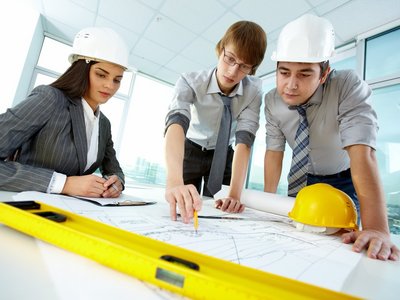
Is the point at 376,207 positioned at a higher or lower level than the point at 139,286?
higher

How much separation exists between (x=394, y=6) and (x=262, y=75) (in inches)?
86.1

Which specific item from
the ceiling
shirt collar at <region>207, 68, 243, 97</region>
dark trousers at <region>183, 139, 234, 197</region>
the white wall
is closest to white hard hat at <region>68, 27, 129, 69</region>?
shirt collar at <region>207, 68, 243, 97</region>

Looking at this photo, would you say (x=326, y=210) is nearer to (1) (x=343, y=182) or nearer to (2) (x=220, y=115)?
(1) (x=343, y=182)

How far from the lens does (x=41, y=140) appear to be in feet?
3.34

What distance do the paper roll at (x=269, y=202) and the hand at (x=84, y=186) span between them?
77 centimetres

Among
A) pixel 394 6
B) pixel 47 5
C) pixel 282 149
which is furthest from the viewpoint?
pixel 47 5

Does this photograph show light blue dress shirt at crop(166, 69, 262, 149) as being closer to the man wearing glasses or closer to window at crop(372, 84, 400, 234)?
the man wearing glasses

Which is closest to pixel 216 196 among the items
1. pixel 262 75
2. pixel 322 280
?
pixel 322 280

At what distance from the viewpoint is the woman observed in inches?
33.9

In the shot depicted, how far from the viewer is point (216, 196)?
1.44 metres

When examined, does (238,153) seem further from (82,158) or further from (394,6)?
(394,6)

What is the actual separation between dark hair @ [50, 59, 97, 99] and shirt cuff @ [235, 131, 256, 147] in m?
0.92

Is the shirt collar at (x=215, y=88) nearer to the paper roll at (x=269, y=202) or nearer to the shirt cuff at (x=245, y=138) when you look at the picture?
the shirt cuff at (x=245, y=138)

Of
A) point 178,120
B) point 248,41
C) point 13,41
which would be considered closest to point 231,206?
point 178,120
